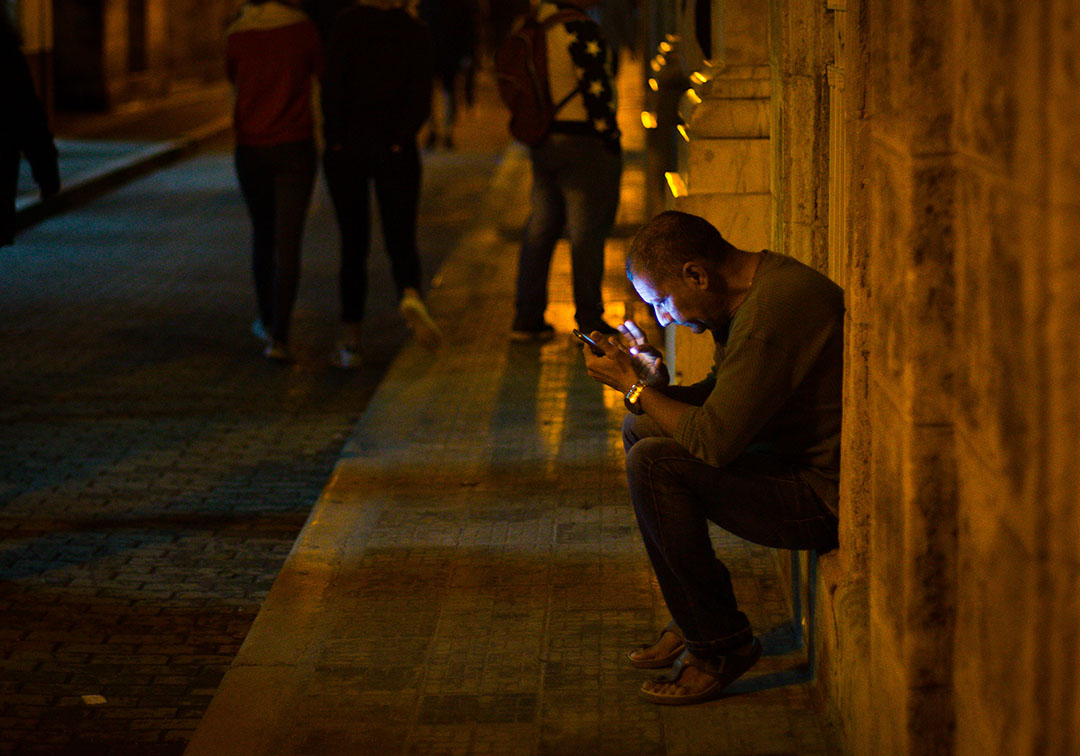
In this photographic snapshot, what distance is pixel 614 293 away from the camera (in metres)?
9.67

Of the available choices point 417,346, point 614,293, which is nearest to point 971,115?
point 417,346

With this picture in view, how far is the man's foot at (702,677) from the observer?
3.92m

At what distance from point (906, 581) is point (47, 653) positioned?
8.66 feet

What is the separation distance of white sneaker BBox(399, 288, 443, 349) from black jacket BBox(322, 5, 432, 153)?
801 millimetres

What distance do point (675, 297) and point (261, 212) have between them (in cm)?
472

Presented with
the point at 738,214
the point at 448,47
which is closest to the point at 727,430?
the point at 738,214

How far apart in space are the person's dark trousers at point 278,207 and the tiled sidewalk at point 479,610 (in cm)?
131

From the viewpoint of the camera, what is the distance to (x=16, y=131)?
6.12 metres

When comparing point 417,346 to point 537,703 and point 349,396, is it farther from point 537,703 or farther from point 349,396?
point 537,703

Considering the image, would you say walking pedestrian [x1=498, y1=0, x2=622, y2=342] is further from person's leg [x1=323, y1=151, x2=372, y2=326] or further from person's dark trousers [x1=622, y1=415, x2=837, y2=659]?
person's dark trousers [x1=622, y1=415, x2=837, y2=659]

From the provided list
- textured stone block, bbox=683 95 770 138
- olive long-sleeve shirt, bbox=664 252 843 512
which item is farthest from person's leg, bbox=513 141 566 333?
olive long-sleeve shirt, bbox=664 252 843 512

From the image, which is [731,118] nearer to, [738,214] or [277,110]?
[738,214]

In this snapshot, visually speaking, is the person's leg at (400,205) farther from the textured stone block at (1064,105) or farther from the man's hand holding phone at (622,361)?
the textured stone block at (1064,105)

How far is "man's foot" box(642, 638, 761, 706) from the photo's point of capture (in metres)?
3.92
